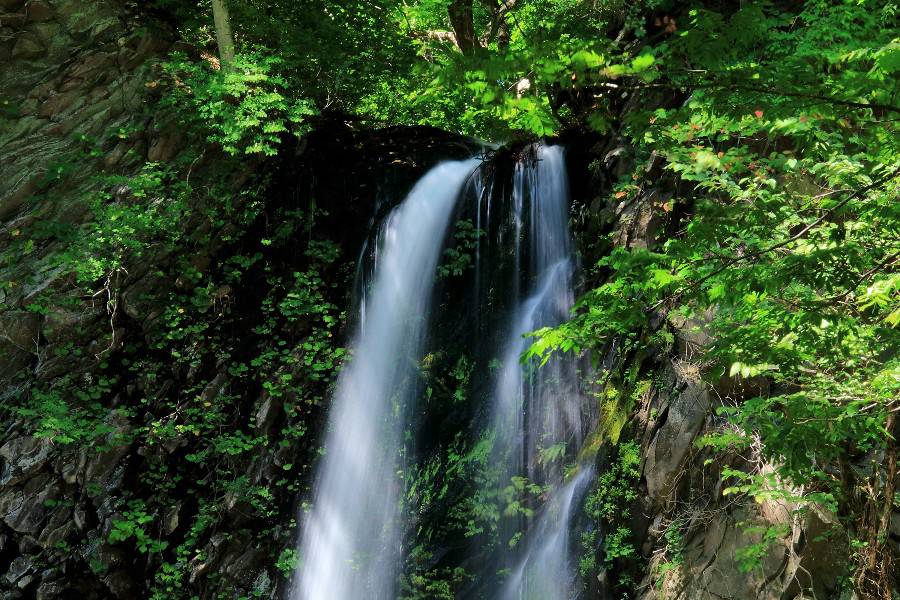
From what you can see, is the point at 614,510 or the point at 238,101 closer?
the point at 614,510

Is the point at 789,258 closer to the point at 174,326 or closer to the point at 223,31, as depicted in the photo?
the point at 174,326

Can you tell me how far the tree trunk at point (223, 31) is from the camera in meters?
7.55

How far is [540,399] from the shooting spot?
5750mm

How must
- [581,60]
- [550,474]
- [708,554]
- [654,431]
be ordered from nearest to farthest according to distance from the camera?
1. [581,60]
2. [708,554]
3. [654,431]
4. [550,474]

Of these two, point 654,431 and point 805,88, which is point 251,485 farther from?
point 805,88

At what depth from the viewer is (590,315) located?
2896mm

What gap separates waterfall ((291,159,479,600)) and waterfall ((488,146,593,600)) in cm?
110

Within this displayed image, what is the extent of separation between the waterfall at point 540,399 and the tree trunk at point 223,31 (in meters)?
3.75

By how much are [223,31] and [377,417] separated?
4.96 meters

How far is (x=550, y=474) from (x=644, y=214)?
2.42 meters

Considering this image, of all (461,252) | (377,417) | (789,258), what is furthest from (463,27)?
A: (789,258)

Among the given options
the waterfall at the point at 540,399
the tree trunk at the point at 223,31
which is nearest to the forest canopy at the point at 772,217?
the waterfall at the point at 540,399

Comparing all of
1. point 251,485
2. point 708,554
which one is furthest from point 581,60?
point 251,485

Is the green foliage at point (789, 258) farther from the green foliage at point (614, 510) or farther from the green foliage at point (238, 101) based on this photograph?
the green foliage at point (238, 101)
